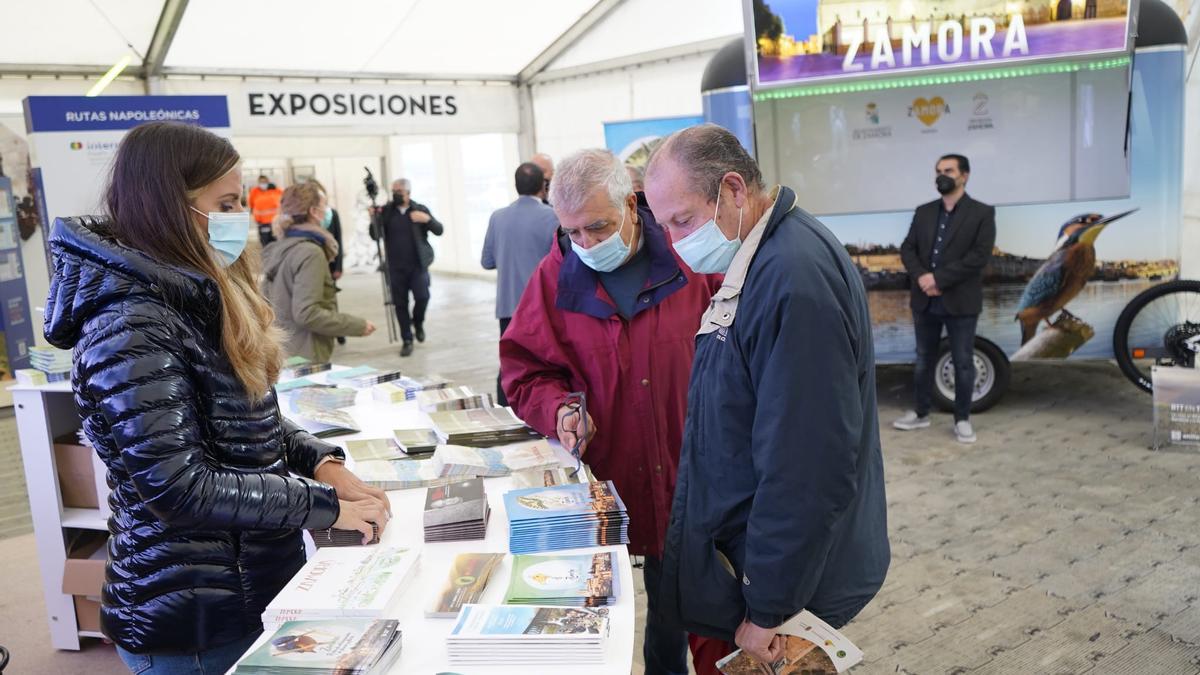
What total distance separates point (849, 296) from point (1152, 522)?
3251 millimetres

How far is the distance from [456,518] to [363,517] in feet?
0.63

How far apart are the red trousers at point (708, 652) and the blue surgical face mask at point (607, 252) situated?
0.95m

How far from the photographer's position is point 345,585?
1654mm

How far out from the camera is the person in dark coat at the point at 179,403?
144 centimetres

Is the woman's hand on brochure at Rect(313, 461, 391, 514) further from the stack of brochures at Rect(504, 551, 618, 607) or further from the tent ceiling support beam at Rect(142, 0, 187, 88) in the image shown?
the tent ceiling support beam at Rect(142, 0, 187, 88)

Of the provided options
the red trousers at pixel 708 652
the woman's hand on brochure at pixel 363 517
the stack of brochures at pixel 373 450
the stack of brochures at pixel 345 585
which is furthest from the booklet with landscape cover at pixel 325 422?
the red trousers at pixel 708 652

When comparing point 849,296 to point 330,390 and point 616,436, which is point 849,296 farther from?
point 330,390

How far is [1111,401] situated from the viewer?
6004 mm

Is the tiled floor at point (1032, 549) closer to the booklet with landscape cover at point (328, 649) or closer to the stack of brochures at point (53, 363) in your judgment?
the stack of brochures at point (53, 363)

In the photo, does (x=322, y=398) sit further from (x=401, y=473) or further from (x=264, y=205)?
(x=264, y=205)

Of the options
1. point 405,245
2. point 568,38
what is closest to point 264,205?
point 405,245

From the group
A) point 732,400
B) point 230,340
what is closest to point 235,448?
point 230,340

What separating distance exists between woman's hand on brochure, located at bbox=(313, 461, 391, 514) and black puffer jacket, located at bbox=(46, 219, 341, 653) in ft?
0.62

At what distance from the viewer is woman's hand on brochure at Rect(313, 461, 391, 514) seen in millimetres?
1968
